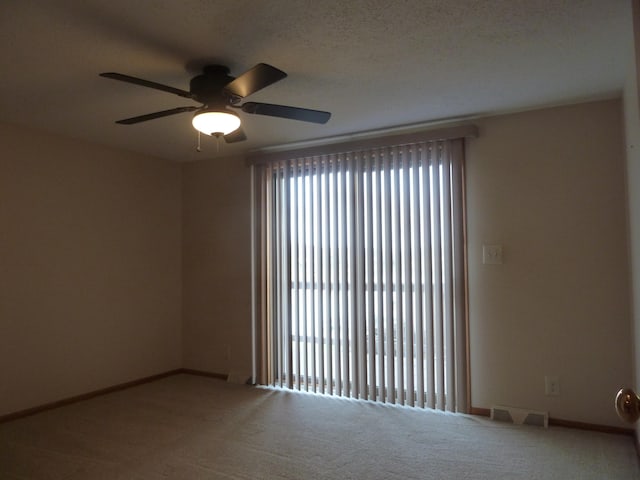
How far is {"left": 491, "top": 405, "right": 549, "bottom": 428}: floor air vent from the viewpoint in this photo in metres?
3.05

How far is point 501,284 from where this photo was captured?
10.6ft

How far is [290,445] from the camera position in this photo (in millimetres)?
2785

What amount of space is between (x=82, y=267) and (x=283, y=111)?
262 centimetres

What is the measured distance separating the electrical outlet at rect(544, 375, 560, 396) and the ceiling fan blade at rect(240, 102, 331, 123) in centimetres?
243

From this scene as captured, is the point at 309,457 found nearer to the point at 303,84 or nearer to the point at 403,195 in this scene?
the point at 403,195

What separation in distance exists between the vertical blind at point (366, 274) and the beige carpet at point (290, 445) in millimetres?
354

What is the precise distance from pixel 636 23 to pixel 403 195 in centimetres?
240

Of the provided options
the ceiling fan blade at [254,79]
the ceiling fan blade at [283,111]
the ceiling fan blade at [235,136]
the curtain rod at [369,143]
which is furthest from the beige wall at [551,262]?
the ceiling fan blade at [254,79]

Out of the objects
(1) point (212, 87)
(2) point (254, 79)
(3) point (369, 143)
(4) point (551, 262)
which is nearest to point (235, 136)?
(1) point (212, 87)

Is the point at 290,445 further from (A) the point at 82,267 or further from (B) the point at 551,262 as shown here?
(A) the point at 82,267

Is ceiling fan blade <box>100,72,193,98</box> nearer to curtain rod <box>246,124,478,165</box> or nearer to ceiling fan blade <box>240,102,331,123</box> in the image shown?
ceiling fan blade <box>240,102,331,123</box>

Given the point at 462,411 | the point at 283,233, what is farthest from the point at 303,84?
the point at 462,411

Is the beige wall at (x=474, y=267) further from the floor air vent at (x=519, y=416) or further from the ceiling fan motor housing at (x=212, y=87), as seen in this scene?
the ceiling fan motor housing at (x=212, y=87)

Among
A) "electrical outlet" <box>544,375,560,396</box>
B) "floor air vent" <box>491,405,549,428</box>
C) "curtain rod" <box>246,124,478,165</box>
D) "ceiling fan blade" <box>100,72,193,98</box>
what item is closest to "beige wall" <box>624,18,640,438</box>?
"electrical outlet" <box>544,375,560,396</box>
